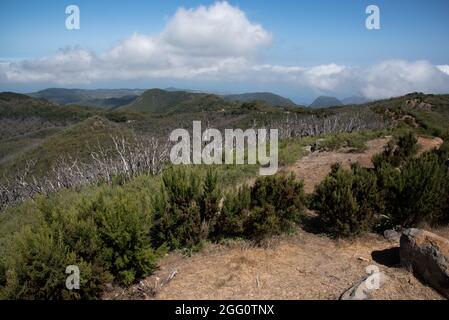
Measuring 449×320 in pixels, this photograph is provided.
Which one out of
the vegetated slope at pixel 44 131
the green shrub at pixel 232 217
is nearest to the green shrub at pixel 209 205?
the green shrub at pixel 232 217

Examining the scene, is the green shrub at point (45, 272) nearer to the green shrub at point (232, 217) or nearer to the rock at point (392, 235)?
the green shrub at point (232, 217)

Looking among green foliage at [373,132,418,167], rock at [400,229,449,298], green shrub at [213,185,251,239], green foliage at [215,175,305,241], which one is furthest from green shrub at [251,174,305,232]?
green foliage at [373,132,418,167]

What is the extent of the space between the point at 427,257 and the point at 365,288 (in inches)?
39.8

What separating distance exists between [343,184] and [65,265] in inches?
191

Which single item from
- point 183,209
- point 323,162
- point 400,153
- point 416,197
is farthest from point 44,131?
point 416,197

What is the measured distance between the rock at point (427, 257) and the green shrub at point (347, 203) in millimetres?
1172

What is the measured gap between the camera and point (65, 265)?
4.63 m

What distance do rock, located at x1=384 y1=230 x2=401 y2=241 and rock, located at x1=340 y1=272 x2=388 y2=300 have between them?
1.59 m

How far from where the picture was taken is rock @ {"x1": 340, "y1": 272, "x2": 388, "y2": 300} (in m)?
4.49

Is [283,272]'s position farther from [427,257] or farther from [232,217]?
[427,257]

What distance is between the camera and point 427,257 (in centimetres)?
490

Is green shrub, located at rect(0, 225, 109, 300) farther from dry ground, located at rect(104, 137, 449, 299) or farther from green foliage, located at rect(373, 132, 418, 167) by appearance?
green foliage, located at rect(373, 132, 418, 167)
